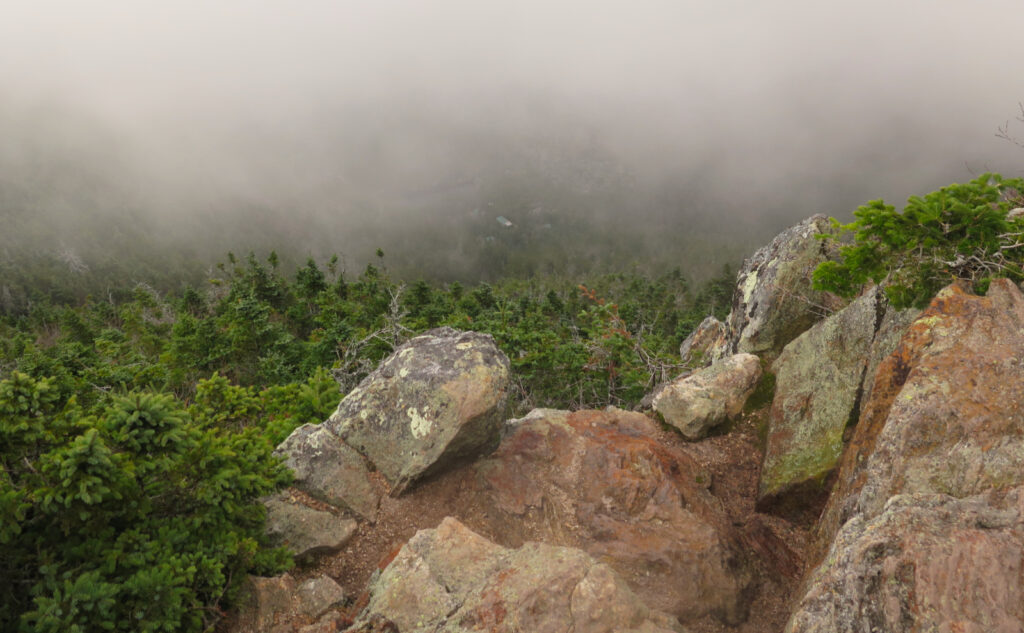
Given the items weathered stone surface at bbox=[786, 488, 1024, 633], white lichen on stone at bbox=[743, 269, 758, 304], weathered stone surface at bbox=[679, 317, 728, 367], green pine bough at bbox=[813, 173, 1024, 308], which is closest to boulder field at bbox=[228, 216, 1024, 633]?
weathered stone surface at bbox=[786, 488, 1024, 633]

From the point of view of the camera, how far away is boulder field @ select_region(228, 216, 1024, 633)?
496cm

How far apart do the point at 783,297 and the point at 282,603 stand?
13.0 metres

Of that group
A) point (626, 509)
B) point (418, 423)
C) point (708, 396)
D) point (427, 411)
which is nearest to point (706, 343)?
point (708, 396)

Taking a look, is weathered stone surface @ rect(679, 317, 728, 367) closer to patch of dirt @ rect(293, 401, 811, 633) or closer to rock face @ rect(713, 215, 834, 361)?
rock face @ rect(713, 215, 834, 361)

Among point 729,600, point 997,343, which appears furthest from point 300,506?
point 997,343

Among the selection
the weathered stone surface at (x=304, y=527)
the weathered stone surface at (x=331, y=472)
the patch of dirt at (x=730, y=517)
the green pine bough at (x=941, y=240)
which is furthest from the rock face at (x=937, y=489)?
the weathered stone surface at (x=331, y=472)

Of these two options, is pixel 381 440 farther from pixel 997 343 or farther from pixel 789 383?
pixel 997 343

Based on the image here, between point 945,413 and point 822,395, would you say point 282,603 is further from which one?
point 822,395

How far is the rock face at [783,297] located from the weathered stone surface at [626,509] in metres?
4.83

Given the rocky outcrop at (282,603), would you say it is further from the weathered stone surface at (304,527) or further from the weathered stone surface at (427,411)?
the weathered stone surface at (427,411)

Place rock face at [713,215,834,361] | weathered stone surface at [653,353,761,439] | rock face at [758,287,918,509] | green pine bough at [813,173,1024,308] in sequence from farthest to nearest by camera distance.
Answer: rock face at [713,215,834,361], weathered stone surface at [653,353,761,439], rock face at [758,287,918,509], green pine bough at [813,173,1024,308]

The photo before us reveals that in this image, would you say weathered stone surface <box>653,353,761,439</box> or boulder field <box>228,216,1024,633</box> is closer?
boulder field <box>228,216,1024,633</box>

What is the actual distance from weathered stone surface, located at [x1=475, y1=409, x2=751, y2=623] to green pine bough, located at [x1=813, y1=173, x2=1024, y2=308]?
510cm

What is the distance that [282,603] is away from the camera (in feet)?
22.6
